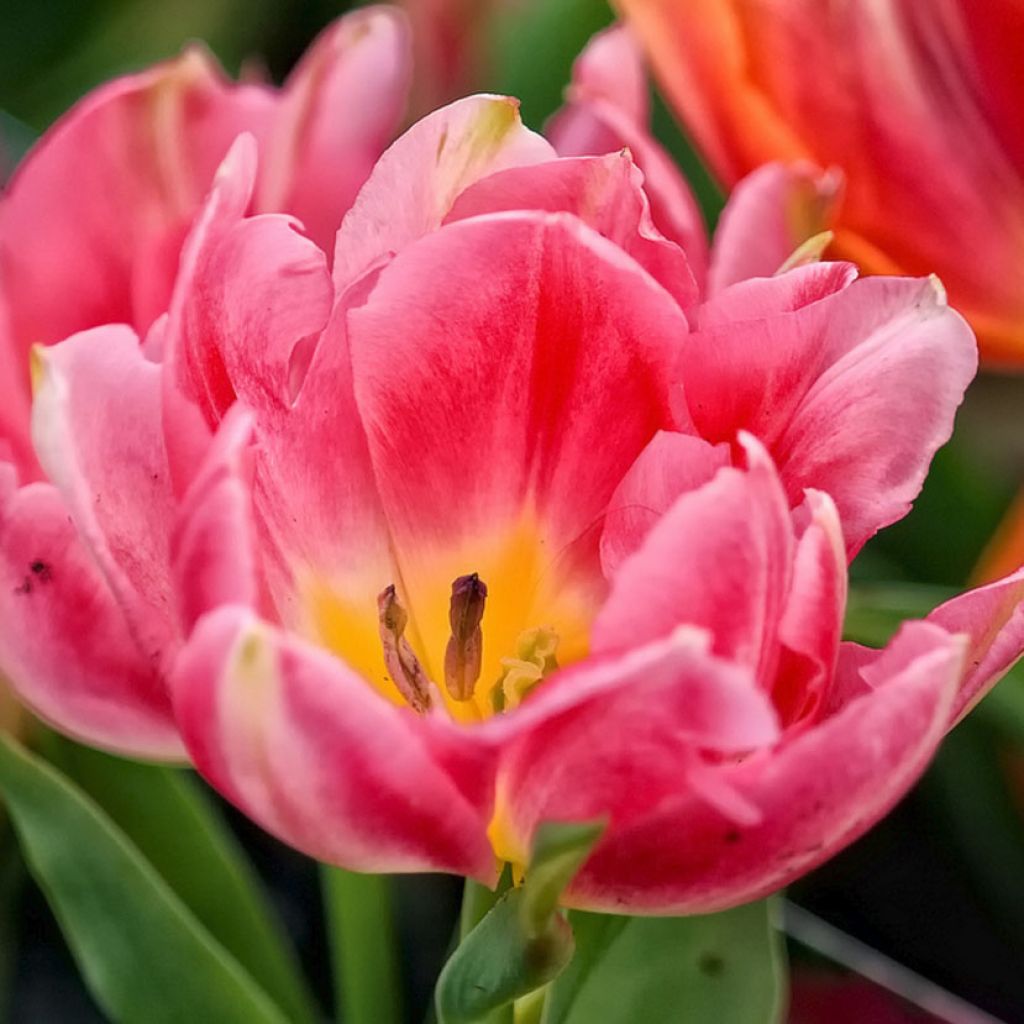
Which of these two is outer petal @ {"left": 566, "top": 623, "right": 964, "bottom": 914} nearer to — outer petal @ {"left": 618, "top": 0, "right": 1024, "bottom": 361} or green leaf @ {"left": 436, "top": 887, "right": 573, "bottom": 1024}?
green leaf @ {"left": 436, "top": 887, "right": 573, "bottom": 1024}

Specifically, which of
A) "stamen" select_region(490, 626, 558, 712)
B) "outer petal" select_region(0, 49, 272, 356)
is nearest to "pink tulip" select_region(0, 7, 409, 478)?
"outer petal" select_region(0, 49, 272, 356)

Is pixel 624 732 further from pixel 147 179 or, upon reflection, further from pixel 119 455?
pixel 147 179

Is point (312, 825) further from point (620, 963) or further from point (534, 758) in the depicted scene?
point (620, 963)

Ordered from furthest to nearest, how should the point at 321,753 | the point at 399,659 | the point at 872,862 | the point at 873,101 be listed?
the point at 872,862
the point at 873,101
the point at 399,659
the point at 321,753

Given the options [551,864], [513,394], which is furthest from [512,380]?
[551,864]

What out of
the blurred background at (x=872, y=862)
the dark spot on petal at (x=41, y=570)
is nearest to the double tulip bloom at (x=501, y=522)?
the dark spot on petal at (x=41, y=570)

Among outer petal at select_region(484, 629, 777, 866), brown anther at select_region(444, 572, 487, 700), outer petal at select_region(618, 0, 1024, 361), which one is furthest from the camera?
outer petal at select_region(618, 0, 1024, 361)
